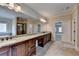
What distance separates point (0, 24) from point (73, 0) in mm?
1824

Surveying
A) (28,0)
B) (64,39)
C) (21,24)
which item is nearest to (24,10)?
(21,24)

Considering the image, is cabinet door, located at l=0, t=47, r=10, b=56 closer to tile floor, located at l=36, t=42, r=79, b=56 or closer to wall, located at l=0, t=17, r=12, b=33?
wall, located at l=0, t=17, r=12, b=33

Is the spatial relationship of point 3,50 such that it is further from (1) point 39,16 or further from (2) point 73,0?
(1) point 39,16

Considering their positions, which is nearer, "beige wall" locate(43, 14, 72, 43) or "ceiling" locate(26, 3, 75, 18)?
"ceiling" locate(26, 3, 75, 18)

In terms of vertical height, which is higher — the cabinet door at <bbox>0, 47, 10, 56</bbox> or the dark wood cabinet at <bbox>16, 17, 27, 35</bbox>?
the dark wood cabinet at <bbox>16, 17, 27, 35</bbox>

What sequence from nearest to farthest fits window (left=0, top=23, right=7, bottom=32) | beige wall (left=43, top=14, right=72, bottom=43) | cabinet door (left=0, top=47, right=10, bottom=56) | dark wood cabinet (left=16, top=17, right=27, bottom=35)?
cabinet door (left=0, top=47, right=10, bottom=56) < window (left=0, top=23, right=7, bottom=32) < dark wood cabinet (left=16, top=17, right=27, bottom=35) < beige wall (left=43, top=14, right=72, bottom=43)

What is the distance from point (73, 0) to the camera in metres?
2.28

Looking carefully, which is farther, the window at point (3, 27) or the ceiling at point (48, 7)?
the ceiling at point (48, 7)

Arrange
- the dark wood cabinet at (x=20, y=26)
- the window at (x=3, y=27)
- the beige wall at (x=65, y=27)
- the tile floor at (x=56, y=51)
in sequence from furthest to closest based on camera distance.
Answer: the beige wall at (x=65, y=27) < the tile floor at (x=56, y=51) < the dark wood cabinet at (x=20, y=26) < the window at (x=3, y=27)

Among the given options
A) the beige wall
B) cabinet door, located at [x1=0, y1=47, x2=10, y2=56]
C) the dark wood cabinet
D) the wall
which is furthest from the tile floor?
the beige wall

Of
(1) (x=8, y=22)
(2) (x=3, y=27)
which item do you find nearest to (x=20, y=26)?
(1) (x=8, y=22)

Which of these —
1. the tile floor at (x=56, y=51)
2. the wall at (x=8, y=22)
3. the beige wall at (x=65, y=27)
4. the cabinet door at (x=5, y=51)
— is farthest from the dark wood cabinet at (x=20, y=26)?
the beige wall at (x=65, y=27)

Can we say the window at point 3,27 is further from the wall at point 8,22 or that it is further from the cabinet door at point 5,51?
the cabinet door at point 5,51

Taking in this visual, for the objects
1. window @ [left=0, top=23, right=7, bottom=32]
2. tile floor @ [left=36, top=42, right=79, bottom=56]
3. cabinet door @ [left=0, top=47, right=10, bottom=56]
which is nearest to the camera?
cabinet door @ [left=0, top=47, right=10, bottom=56]
